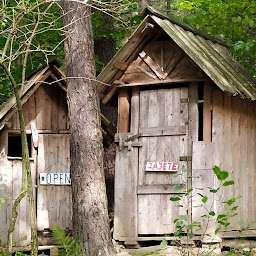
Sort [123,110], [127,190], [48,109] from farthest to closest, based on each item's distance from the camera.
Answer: [48,109]
[123,110]
[127,190]

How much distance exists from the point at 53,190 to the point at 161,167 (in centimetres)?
249

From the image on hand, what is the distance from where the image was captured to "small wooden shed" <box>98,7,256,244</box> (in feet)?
36.4

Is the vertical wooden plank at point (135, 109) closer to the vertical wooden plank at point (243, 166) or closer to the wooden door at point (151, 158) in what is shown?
the wooden door at point (151, 158)

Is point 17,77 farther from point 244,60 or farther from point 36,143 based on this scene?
point 244,60

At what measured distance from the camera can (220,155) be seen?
437 inches

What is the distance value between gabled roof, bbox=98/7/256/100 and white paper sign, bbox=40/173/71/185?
198 cm

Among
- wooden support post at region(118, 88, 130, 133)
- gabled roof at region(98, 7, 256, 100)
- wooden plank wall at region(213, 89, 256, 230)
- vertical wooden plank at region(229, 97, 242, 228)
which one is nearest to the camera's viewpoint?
gabled roof at region(98, 7, 256, 100)

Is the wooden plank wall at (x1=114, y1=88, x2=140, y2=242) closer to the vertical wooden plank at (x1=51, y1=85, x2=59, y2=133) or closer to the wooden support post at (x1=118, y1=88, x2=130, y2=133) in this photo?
the wooden support post at (x1=118, y1=88, x2=130, y2=133)

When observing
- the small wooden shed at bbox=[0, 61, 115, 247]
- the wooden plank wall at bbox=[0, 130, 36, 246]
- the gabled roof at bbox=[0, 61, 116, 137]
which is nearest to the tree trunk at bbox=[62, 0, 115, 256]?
the gabled roof at bbox=[0, 61, 116, 137]

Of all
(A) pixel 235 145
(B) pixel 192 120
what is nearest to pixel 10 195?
(B) pixel 192 120

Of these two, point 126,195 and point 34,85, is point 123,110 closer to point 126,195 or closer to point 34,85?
point 126,195

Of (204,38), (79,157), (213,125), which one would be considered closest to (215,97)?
(213,125)

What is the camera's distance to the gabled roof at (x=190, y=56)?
1076 cm

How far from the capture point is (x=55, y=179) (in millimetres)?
12102
